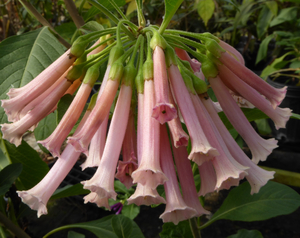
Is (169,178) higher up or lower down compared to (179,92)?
lower down

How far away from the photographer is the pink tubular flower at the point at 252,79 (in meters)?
0.50

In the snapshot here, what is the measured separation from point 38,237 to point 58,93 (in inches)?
47.4

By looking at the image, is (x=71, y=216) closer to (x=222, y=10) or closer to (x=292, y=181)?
(x=292, y=181)

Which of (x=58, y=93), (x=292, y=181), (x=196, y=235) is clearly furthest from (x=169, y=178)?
(x=292, y=181)

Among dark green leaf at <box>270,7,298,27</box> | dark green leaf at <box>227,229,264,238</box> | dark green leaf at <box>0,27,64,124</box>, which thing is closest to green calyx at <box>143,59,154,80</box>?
dark green leaf at <box>0,27,64,124</box>

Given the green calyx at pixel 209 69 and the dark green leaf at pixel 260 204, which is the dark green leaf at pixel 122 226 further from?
the green calyx at pixel 209 69

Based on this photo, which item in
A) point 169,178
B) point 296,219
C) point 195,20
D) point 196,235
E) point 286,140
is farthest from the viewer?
point 195,20

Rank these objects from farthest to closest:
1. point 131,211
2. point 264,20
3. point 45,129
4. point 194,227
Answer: point 264,20, point 131,211, point 194,227, point 45,129

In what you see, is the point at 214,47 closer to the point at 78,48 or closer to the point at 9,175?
the point at 78,48

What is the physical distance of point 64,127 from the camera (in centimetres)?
48

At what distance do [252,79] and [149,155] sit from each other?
257 mm

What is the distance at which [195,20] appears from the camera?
111 inches

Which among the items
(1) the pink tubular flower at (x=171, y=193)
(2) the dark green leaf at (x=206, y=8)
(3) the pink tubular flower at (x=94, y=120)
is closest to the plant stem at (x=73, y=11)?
(3) the pink tubular flower at (x=94, y=120)

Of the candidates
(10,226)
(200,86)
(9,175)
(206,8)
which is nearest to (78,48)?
(200,86)
